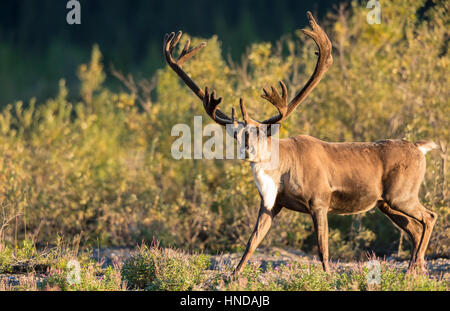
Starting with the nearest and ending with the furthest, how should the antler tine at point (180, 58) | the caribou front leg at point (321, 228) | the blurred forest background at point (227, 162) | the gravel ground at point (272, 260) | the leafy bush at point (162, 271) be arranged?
Result: 1. the leafy bush at point (162, 271)
2. the caribou front leg at point (321, 228)
3. the gravel ground at point (272, 260)
4. the antler tine at point (180, 58)
5. the blurred forest background at point (227, 162)

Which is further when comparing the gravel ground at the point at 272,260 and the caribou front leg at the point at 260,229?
the gravel ground at the point at 272,260

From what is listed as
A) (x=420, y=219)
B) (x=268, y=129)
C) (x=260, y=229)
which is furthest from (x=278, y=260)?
(x=268, y=129)

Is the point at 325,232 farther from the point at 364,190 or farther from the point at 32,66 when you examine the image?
the point at 32,66

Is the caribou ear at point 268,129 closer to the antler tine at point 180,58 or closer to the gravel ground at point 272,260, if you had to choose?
the antler tine at point 180,58

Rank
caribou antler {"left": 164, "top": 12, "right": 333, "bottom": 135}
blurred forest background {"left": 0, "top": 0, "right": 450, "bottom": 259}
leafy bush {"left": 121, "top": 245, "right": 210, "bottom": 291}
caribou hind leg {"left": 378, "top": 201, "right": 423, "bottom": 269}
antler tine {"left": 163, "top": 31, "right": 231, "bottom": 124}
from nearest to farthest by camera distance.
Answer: leafy bush {"left": 121, "top": 245, "right": 210, "bottom": 291} < caribou antler {"left": 164, "top": 12, "right": 333, "bottom": 135} < caribou hind leg {"left": 378, "top": 201, "right": 423, "bottom": 269} < antler tine {"left": 163, "top": 31, "right": 231, "bottom": 124} < blurred forest background {"left": 0, "top": 0, "right": 450, "bottom": 259}

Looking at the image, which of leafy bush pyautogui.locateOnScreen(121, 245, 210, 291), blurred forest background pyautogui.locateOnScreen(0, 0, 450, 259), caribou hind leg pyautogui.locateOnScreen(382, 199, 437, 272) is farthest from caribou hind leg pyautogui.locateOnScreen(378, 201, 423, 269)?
leafy bush pyautogui.locateOnScreen(121, 245, 210, 291)

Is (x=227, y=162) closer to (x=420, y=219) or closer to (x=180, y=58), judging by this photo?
(x=180, y=58)

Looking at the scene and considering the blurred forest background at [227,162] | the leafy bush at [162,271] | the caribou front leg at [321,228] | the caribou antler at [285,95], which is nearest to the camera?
the leafy bush at [162,271]

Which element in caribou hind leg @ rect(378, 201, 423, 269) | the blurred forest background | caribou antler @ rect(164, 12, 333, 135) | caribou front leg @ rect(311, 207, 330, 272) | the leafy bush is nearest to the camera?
the leafy bush

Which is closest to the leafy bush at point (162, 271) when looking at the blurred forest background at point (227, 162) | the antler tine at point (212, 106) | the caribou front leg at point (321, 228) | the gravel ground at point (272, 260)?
the gravel ground at point (272, 260)

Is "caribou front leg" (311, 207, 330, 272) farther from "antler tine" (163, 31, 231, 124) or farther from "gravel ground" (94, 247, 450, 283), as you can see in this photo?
"antler tine" (163, 31, 231, 124)

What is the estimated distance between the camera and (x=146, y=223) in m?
12.7

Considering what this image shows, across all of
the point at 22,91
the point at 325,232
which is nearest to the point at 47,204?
the point at 325,232

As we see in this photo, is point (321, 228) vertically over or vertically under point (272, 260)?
over
